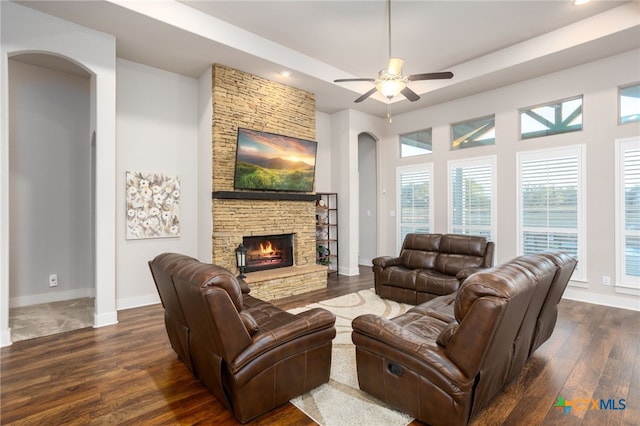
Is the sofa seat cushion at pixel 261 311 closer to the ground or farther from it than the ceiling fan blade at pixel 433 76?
closer to the ground

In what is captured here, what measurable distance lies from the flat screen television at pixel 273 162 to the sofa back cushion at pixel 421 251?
2.09 meters

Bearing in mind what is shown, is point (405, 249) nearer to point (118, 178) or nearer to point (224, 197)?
point (224, 197)

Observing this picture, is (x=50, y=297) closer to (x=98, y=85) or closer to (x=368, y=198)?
(x=98, y=85)

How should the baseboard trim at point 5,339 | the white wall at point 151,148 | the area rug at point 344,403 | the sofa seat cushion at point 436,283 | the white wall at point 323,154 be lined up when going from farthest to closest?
1. the white wall at point 323,154
2. the white wall at point 151,148
3. the sofa seat cushion at point 436,283
4. the baseboard trim at point 5,339
5. the area rug at point 344,403

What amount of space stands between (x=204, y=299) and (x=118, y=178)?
140 inches

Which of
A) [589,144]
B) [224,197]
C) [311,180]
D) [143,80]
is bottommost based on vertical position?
[224,197]

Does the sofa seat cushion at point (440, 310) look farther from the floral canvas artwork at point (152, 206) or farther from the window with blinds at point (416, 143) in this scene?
the window with blinds at point (416, 143)

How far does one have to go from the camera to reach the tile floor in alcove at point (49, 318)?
3582 mm

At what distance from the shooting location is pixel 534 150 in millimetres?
5270

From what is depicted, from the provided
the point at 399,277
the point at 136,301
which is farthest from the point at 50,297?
the point at 399,277

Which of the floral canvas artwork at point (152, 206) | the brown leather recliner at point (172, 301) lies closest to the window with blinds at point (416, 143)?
the floral canvas artwork at point (152, 206)

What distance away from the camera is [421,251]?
17.2ft

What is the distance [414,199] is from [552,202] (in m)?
2.51

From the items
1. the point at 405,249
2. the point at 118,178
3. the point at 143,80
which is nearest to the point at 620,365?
the point at 405,249
